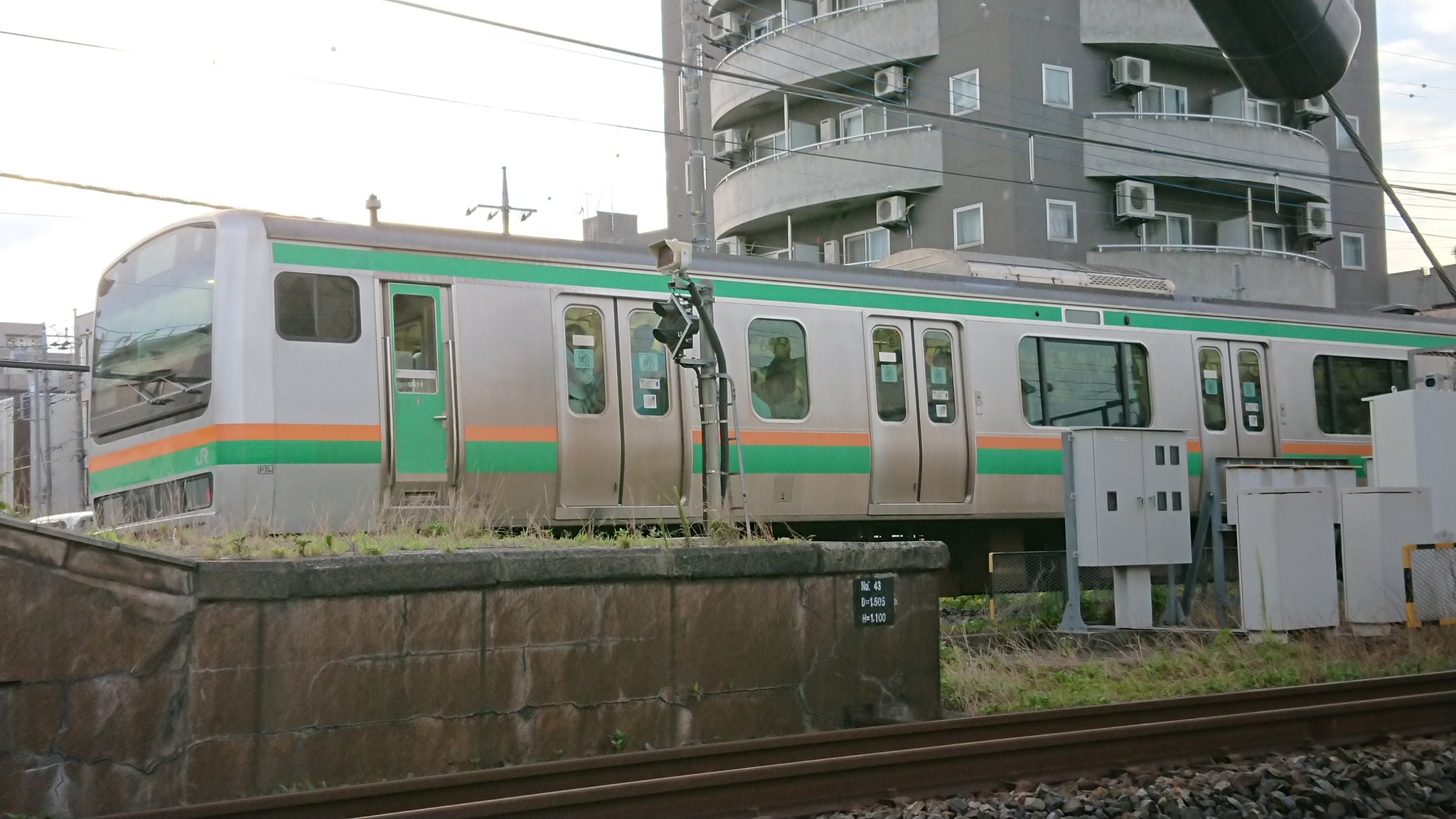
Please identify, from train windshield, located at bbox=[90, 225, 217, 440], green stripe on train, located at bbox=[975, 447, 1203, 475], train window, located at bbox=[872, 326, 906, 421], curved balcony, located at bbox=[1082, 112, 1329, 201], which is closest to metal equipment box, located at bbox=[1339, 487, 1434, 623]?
green stripe on train, located at bbox=[975, 447, 1203, 475]

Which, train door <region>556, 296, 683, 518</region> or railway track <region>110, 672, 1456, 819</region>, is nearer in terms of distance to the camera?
railway track <region>110, 672, 1456, 819</region>

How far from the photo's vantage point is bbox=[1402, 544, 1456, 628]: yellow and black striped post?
1169cm

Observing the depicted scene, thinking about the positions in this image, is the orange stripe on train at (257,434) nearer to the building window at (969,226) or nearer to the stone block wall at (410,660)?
the stone block wall at (410,660)

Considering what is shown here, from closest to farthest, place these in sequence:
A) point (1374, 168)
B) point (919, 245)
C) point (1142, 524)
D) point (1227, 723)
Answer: point (1227, 723)
point (1142, 524)
point (1374, 168)
point (919, 245)

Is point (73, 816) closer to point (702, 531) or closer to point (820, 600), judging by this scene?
point (820, 600)

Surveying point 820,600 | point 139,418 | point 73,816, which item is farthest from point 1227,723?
point 139,418

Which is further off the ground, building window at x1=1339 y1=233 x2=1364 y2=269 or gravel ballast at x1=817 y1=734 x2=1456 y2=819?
building window at x1=1339 y1=233 x2=1364 y2=269

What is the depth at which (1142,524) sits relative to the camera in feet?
43.1

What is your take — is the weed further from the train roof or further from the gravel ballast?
the train roof

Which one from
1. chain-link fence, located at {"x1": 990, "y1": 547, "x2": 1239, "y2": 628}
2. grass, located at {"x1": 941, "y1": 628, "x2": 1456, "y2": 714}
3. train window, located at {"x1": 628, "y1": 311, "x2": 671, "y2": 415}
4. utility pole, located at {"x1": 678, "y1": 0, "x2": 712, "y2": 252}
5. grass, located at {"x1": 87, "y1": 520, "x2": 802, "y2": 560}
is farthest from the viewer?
utility pole, located at {"x1": 678, "y1": 0, "x2": 712, "y2": 252}

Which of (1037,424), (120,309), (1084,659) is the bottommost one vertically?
(1084,659)

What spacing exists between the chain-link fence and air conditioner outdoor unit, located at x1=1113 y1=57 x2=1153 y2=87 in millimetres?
19507

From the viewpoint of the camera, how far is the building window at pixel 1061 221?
32.0 meters

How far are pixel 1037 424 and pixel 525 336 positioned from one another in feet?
19.2
